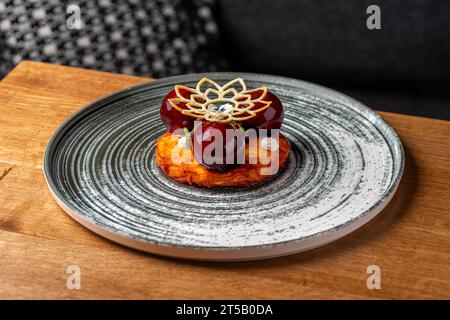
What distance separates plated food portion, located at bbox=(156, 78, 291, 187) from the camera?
1078 mm

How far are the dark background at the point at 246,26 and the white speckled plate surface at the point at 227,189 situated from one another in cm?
68

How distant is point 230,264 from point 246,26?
4.28ft

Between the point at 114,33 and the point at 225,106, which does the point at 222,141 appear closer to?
the point at 225,106

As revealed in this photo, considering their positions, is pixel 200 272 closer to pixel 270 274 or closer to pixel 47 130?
pixel 270 274

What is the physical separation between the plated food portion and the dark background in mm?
912

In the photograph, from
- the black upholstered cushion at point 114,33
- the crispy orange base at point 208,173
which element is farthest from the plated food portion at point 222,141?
the black upholstered cushion at point 114,33

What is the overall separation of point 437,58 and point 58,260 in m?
1.47

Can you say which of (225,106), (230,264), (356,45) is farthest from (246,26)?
(230,264)

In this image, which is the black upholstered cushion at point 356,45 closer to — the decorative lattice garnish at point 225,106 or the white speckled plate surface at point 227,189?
the white speckled plate surface at point 227,189

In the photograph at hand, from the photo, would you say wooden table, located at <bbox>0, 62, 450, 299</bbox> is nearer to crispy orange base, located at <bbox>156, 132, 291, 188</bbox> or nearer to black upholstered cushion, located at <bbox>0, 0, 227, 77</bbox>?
crispy orange base, located at <bbox>156, 132, 291, 188</bbox>

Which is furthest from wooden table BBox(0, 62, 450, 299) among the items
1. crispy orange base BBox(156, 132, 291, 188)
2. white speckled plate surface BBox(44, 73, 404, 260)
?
crispy orange base BBox(156, 132, 291, 188)
